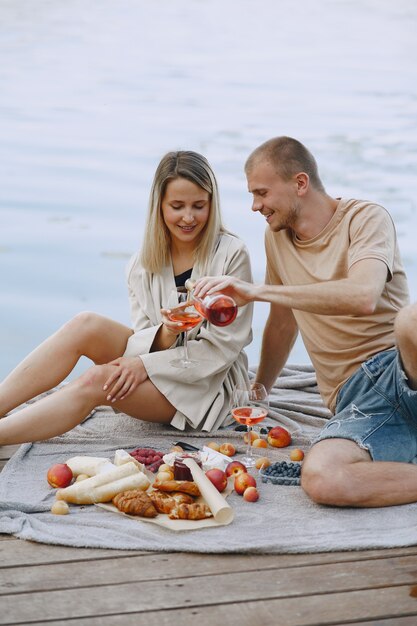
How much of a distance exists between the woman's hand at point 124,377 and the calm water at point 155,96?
5.59m

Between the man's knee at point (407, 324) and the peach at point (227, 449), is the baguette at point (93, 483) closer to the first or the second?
the peach at point (227, 449)

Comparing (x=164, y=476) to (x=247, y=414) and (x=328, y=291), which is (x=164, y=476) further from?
(x=328, y=291)

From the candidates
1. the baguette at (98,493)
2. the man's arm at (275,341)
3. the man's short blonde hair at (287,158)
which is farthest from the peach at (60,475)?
the man's short blonde hair at (287,158)

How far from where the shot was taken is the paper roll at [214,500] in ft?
8.91

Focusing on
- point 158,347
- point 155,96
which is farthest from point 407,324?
point 155,96

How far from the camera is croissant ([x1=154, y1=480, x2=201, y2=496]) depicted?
2.85 meters

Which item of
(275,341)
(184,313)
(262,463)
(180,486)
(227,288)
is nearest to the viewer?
(180,486)

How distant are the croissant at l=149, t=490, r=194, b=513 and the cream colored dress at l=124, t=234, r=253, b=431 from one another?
0.77 meters

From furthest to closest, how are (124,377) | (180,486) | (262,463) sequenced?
(124,377) < (262,463) < (180,486)

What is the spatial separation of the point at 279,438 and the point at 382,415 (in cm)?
64

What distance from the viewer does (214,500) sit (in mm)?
2742

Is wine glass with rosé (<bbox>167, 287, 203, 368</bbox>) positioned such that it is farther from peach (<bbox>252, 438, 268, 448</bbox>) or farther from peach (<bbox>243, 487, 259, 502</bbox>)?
peach (<bbox>243, 487, 259, 502</bbox>)


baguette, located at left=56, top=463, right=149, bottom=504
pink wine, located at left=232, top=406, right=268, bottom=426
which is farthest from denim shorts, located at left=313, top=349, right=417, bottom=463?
baguette, located at left=56, top=463, right=149, bottom=504

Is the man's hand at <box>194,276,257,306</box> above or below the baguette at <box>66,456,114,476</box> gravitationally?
above
